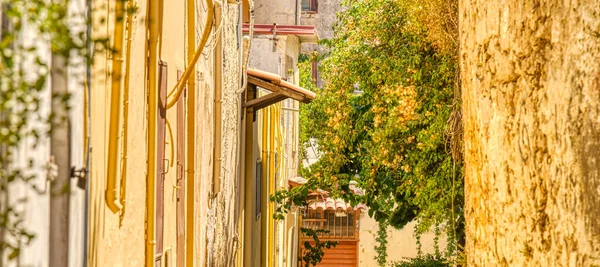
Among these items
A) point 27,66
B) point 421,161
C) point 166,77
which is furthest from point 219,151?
point 27,66

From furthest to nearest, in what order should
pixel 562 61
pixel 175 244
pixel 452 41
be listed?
1. pixel 452 41
2. pixel 175 244
3. pixel 562 61

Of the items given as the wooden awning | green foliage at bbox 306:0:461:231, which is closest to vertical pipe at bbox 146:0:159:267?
green foliage at bbox 306:0:461:231

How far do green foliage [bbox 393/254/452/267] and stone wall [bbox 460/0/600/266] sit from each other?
63.8 ft

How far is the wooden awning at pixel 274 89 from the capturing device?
12.5 metres

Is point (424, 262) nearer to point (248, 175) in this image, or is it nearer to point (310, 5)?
point (310, 5)

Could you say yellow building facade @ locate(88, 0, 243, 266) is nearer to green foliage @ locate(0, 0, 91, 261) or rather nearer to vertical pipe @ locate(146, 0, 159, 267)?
vertical pipe @ locate(146, 0, 159, 267)

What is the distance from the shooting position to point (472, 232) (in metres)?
4.37

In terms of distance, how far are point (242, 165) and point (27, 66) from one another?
33.9 feet

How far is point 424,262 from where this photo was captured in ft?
80.9

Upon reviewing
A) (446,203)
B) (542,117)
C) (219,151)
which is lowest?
(446,203)

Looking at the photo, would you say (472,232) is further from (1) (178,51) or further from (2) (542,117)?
(1) (178,51)

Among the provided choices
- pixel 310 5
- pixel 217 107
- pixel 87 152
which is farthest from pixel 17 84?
pixel 310 5

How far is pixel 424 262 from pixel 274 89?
43.4ft

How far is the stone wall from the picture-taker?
3635mm
